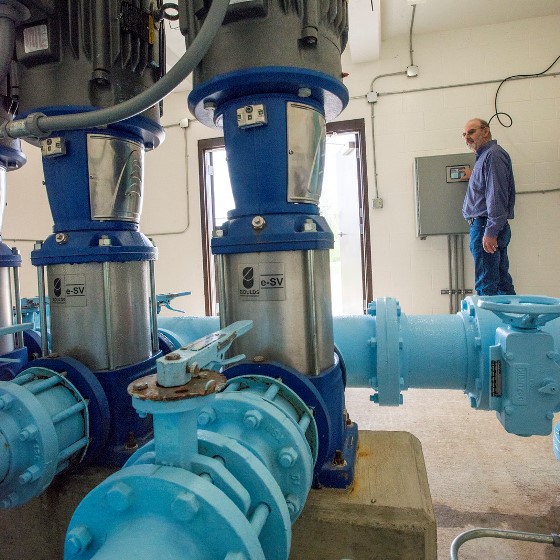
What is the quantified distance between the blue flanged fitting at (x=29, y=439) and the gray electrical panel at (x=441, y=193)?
281 centimetres

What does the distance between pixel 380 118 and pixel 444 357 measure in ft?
8.65

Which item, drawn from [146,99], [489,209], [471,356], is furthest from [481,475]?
[146,99]

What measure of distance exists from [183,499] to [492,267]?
2.66 metres

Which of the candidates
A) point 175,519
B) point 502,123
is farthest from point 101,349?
point 502,123

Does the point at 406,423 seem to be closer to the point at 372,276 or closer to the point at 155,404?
the point at 372,276

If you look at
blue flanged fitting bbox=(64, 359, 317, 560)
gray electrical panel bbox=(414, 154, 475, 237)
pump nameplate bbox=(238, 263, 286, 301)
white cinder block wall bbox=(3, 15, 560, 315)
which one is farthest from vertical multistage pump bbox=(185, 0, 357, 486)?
white cinder block wall bbox=(3, 15, 560, 315)

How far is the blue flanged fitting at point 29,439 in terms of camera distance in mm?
833

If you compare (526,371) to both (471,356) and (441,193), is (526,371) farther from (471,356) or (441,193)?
(441,193)

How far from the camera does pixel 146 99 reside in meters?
0.82

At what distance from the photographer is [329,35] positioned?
97 centimetres

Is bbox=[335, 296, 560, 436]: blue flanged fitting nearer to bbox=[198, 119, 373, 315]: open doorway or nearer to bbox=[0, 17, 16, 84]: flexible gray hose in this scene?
bbox=[0, 17, 16, 84]: flexible gray hose

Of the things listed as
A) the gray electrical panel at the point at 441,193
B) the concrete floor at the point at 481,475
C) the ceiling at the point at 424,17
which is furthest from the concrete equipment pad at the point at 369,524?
the ceiling at the point at 424,17

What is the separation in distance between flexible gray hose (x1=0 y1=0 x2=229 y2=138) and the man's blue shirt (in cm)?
230

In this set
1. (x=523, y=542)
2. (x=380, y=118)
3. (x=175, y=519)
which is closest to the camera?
(x=175, y=519)
